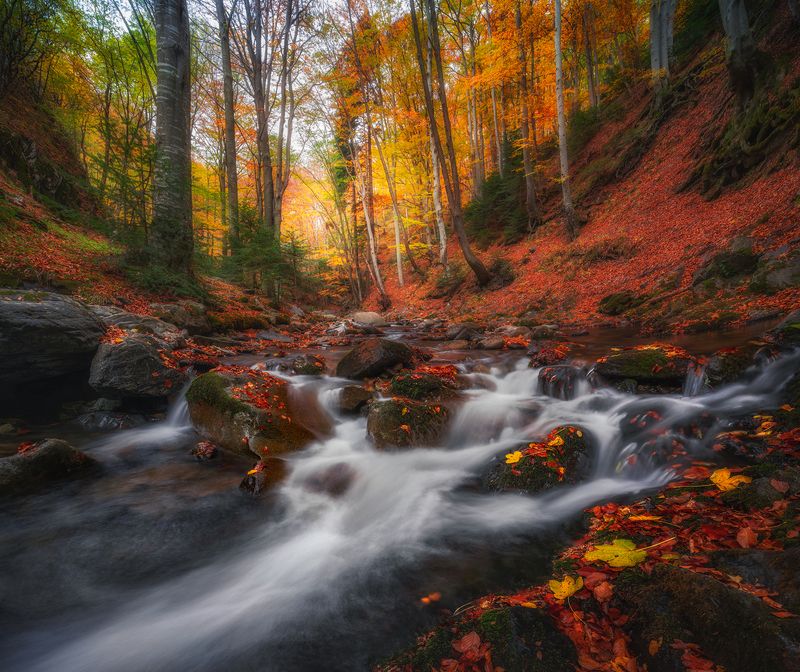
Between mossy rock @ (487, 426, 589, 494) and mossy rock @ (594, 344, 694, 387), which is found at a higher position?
mossy rock @ (594, 344, 694, 387)

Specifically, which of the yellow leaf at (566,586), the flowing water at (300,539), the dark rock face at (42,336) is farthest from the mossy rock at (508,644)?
the dark rock face at (42,336)

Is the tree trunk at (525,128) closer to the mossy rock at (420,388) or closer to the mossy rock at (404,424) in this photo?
the mossy rock at (420,388)

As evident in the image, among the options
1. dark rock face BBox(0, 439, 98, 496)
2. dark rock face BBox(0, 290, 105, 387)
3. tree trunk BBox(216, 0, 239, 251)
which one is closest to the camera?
dark rock face BBox(0, 439, 98, 496)

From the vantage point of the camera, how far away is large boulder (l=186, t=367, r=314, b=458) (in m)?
4.79

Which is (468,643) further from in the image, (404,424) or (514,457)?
(404,424)

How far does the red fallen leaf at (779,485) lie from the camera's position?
90.8 inches

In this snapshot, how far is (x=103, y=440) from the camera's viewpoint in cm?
518

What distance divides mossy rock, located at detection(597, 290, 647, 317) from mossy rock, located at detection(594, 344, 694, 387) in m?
4.19

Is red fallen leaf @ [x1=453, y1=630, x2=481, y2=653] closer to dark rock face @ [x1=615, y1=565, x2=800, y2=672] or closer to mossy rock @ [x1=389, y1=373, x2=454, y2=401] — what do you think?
dark rock face @ [x1=615, y1=565, x2=800, y2=672]

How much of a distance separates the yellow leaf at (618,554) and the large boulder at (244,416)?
3.62 m

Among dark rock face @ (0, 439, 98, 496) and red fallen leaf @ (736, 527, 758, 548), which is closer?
red fallen leaf @ (736, 527, 758, 548)

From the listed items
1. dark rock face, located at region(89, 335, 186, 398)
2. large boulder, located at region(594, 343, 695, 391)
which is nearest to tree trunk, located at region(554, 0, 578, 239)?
large boulder, located at region(594, 343, 695, 391)

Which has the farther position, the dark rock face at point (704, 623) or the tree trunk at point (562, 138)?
the tree trunk at point (562, 138)

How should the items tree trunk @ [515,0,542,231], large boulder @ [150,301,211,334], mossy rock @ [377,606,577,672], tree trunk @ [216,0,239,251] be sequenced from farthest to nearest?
tree trunk @ [515,0,542,231] < tree trunk @ [216,0,239,251] < large boulder @ [150,301,211,334] < mossy rock @ [377,606,577,672]
